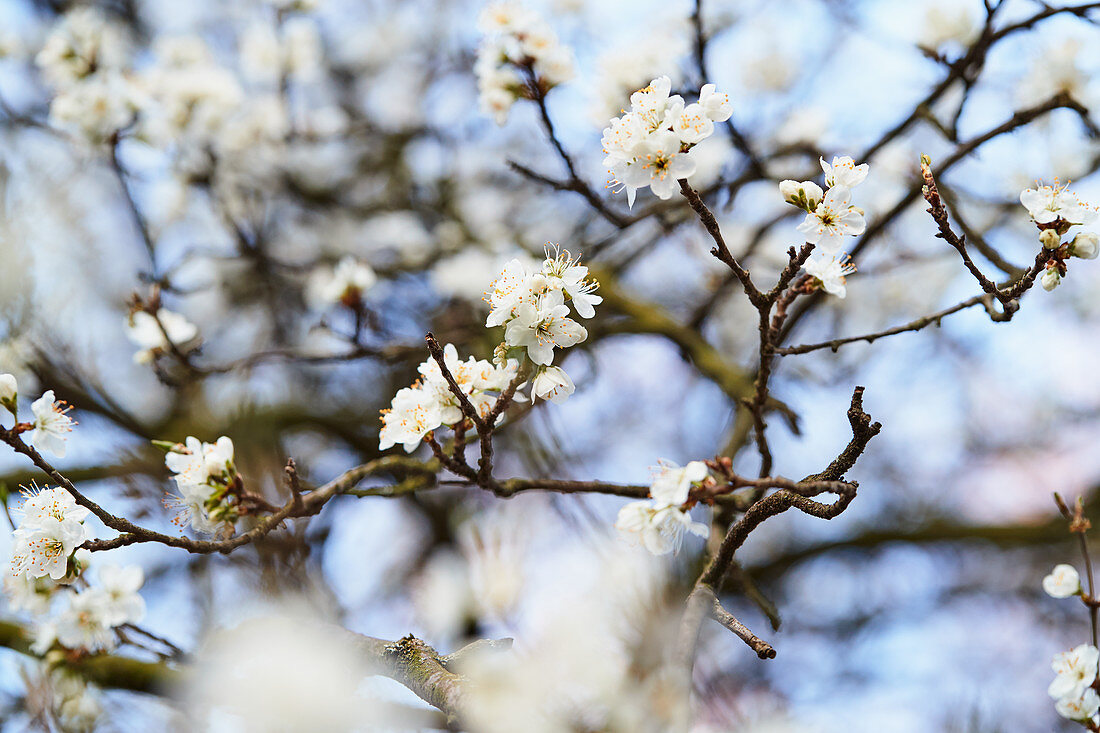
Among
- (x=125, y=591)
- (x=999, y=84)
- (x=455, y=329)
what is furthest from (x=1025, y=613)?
(x=125, y=591)

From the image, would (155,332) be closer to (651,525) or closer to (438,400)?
(438,400)

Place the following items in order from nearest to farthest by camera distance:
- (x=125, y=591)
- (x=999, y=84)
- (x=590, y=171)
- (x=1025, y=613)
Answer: (x=125, y=591) → (x=999, y=84) → (x=590, y=171) → (x=1025, y=613)

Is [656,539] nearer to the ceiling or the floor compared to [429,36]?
nearer to the floor

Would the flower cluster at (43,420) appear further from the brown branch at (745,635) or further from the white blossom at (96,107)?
the white blossom at (96,107)

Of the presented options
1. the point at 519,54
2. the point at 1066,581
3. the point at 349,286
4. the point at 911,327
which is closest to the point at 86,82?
the point at 349,286

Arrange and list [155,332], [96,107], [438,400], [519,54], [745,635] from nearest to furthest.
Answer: [745,635] → [438,400] → [519,54] → [155,332] → [96,107]

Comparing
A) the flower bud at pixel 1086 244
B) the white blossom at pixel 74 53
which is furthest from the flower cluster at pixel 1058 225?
the white blossom at pixel 74 53

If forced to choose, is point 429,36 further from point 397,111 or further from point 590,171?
point 590,171

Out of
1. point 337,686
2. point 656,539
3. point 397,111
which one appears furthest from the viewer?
point 397,111
